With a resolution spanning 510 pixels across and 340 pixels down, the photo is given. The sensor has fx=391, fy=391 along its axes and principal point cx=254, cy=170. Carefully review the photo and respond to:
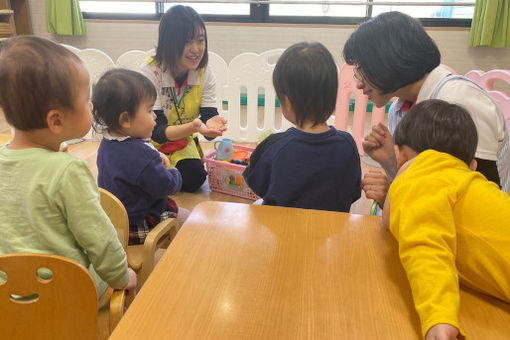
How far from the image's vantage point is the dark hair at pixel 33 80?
764 millimetres

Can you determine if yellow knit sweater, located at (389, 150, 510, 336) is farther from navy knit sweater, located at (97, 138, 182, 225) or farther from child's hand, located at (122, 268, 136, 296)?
navy knit sweater, located at (97, 138, 182, 225)

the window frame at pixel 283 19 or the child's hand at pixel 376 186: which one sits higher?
the window frame at pixel 283 19

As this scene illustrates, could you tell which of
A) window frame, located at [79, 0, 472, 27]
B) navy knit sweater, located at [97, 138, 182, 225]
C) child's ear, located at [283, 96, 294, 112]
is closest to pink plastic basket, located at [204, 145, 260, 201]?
navy knit sweater, located at [97, 138, 182, 225]

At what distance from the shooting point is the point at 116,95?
1311 millimetres

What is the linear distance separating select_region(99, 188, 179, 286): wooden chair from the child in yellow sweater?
28.8 inches

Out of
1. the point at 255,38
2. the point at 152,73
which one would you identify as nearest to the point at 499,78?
the point at 152,73

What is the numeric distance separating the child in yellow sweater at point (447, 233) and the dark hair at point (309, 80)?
46cm

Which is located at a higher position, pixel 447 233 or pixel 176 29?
pixel 176 29

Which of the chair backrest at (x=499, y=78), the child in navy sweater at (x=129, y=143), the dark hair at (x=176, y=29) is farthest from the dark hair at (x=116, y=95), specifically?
the chair backrest at (x=499, y=78)

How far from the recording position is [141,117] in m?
1.37

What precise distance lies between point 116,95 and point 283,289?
93 centimetres

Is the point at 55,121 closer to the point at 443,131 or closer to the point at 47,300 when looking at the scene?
the point at 47,300

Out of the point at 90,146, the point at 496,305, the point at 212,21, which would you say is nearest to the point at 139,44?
the point at 212,21

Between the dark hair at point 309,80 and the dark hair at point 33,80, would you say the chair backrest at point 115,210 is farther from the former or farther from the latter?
the dark hair at point 309,80
